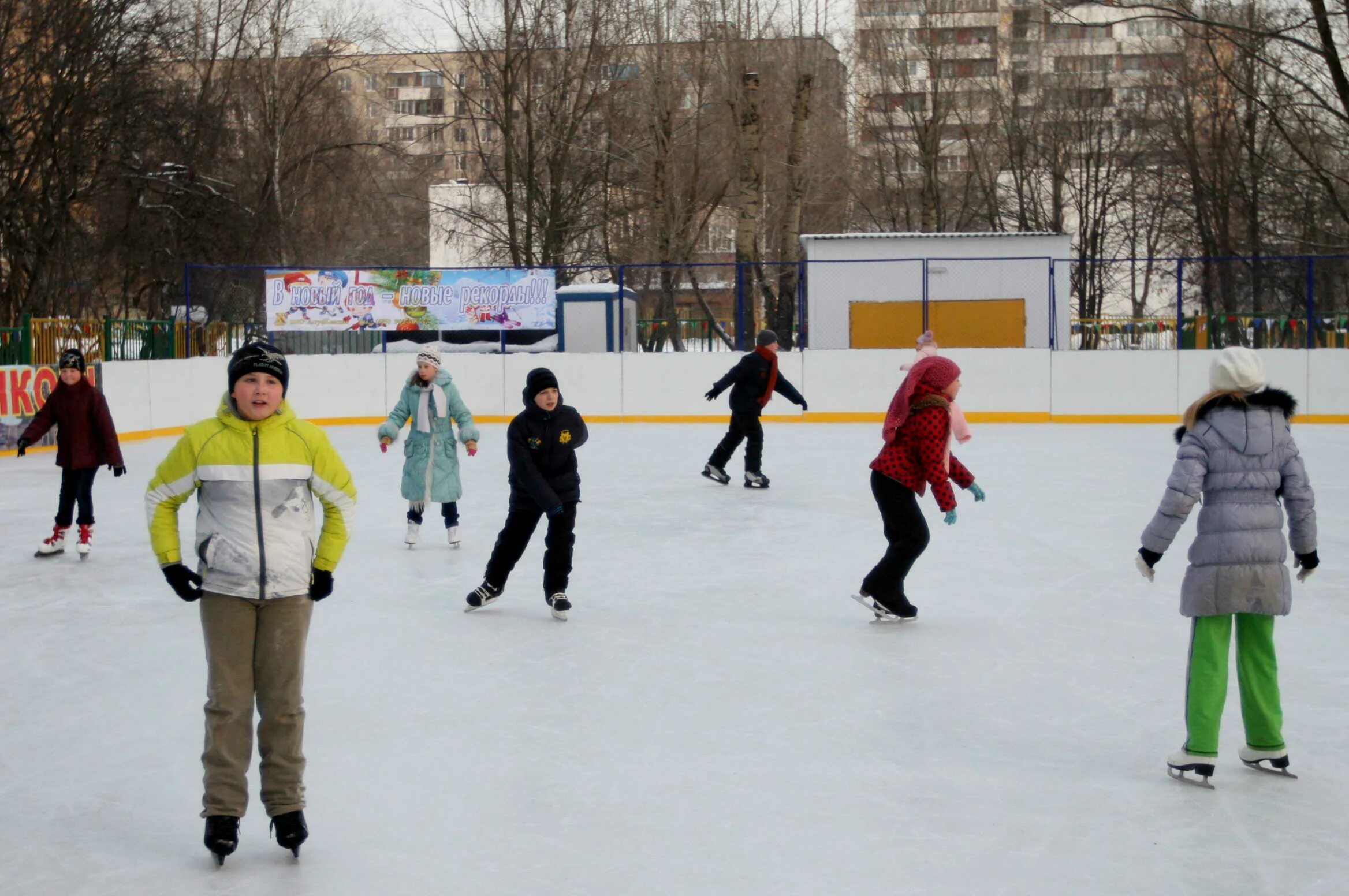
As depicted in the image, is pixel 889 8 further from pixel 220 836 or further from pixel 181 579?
pixel 220 836

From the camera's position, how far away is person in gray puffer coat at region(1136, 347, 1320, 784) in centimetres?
440

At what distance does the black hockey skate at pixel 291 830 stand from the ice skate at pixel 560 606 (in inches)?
129

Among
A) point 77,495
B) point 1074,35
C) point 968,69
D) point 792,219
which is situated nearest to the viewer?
point 77,495

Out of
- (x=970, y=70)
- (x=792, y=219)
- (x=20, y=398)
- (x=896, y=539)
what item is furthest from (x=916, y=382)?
(x=970, y=70)

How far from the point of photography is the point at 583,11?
31.0 metres

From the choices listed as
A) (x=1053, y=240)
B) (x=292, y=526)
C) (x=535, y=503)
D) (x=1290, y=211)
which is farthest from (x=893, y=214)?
(x=292, y=526)

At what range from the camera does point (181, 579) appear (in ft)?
12.5

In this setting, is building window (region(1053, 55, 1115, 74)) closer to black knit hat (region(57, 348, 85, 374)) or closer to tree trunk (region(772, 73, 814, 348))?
tree trunk (region(772, 73, 814, 348))

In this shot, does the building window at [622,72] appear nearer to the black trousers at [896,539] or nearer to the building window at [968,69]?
the building window at [968,69]

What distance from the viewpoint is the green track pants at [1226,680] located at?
445cm

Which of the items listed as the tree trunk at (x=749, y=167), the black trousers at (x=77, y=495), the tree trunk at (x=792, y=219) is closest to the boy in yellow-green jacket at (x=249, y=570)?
the black trousers at (x=77, y=495)

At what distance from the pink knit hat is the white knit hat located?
2.47m

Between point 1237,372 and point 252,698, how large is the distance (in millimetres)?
2991

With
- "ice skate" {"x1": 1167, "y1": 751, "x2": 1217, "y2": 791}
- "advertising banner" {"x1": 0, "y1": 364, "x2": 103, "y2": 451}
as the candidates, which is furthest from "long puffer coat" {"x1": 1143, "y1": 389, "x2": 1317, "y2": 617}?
"advertising banner" {"x1": 0, "y1": 364, "x2": 103, "y2": 451}
